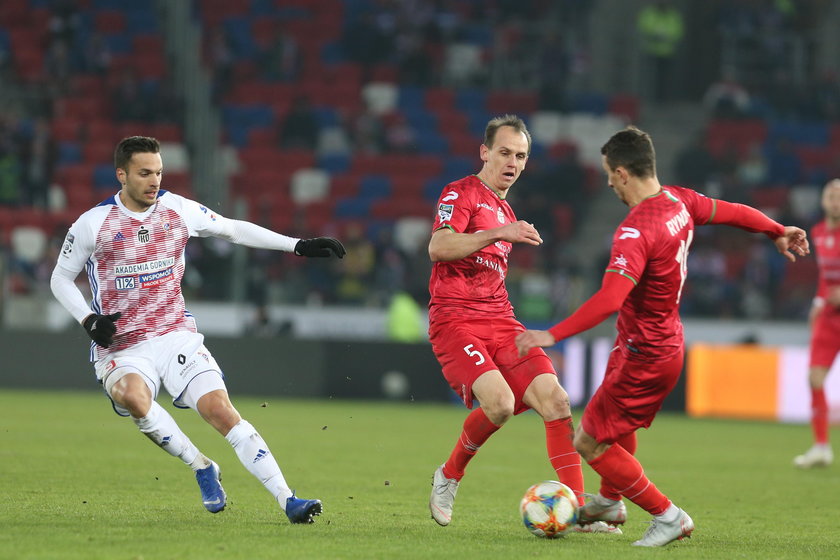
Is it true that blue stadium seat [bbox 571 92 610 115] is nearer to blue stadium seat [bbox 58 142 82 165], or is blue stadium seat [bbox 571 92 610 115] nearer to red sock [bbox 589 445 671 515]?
blue stadium seat [bbox 58 142 82 165]

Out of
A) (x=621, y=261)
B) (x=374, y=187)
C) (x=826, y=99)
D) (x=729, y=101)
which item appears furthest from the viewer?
(x=729, y=101)

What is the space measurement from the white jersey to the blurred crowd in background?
1230 cm

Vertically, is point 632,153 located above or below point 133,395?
above

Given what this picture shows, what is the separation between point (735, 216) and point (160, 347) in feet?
10.8

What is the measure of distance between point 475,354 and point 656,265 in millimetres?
1264

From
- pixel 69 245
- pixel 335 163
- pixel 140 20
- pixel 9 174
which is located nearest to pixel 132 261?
pixel 69 245

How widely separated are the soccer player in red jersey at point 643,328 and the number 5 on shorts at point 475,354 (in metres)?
0.72

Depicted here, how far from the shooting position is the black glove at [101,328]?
733 centimetres

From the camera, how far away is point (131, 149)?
764cm

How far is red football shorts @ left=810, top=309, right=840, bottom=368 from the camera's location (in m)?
12.4

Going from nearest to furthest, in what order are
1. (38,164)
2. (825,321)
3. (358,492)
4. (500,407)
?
(500,407) → (358,492) → (825,321) → (38,164)

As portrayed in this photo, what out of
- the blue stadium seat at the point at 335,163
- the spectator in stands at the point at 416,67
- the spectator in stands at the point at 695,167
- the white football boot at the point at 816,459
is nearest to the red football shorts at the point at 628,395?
the white football boot at the point at 816,459

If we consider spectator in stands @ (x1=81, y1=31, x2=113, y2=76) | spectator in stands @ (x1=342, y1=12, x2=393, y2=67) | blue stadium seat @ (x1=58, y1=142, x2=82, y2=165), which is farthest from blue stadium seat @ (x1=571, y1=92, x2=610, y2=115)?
blue stadium seat @ (x1=58, y1=142, x2=82, y2=165)

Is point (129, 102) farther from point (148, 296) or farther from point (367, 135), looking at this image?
point (148, 296)
